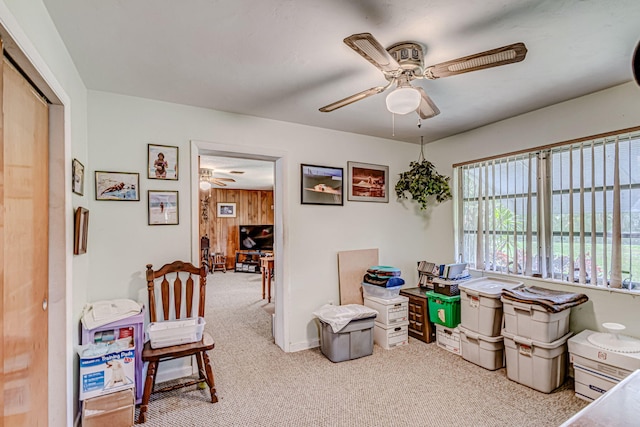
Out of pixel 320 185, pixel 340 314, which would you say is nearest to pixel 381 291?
pixel 340 314

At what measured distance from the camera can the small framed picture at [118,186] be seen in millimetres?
2502

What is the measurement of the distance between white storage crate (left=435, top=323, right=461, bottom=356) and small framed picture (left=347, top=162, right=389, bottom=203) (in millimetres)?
1627

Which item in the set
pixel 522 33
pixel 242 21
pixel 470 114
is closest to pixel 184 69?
pixel 242 21

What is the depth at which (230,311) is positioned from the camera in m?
4.80

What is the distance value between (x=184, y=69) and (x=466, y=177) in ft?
10.5

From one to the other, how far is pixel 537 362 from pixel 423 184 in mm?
2118

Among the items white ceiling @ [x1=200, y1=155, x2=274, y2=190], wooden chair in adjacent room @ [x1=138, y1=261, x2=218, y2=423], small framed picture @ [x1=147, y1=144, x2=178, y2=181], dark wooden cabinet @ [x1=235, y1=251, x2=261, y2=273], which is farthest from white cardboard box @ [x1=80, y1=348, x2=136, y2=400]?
dark wooden cabinet @ [x1=235, y1=251, x2=261, y2=273]

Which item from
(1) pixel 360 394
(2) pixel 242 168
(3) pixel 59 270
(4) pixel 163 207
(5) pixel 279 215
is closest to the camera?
(3) pixel 59 270

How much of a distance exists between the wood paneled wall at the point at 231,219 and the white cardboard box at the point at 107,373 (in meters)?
6.92

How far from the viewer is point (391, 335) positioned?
337 cm

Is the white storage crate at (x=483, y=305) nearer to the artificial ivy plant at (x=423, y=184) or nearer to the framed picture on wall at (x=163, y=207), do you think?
the artificial ivy plant at (x=423, y=184)

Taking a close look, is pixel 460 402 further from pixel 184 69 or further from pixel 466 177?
pixel 184 69

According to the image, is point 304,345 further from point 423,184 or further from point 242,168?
point 242,168

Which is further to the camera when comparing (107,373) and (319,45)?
(107,373)
